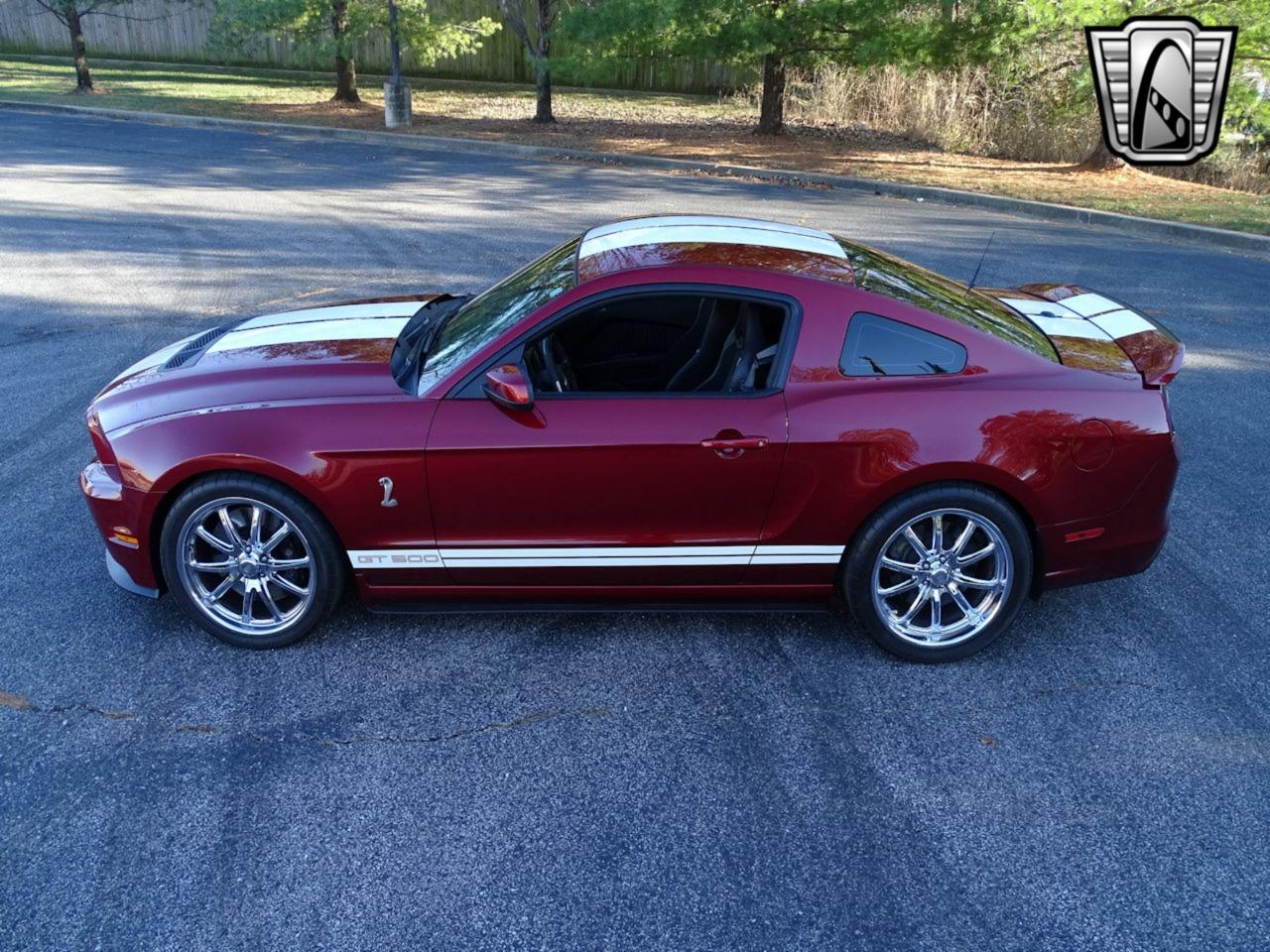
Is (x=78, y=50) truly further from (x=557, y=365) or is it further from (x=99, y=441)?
(x=557, y=365)

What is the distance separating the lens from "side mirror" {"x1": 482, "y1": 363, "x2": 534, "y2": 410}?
379 cm

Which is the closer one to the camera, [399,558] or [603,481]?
[603,481]

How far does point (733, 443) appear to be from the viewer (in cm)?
384

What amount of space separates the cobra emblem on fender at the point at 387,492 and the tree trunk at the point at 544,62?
56.8ft

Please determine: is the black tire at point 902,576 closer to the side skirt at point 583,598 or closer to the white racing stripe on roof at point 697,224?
the side skirt at point 583,598

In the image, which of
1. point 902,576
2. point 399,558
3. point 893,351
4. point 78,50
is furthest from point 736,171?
point 78,50

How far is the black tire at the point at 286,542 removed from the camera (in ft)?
12.8

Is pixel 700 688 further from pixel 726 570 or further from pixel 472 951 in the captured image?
pixel 472 951

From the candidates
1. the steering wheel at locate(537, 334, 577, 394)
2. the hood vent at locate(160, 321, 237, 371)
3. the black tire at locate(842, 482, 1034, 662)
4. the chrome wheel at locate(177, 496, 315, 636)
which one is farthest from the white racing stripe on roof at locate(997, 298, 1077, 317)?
the hood vent at locate(160, 321, 237, 371)

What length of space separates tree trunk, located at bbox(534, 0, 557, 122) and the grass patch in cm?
45

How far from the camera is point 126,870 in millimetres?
3012

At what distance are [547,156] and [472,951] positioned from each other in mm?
16286

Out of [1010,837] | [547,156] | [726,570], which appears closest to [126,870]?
[726,570]

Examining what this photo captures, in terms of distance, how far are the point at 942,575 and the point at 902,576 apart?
0.15m
